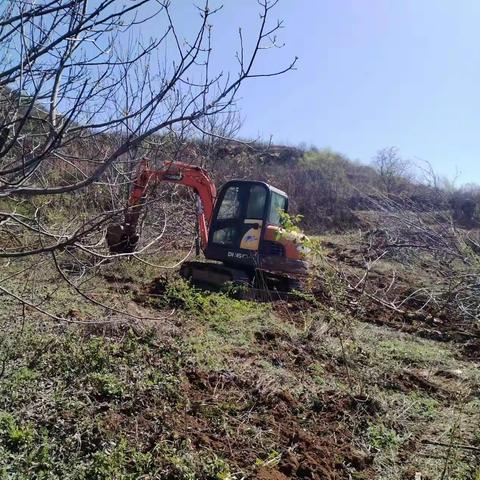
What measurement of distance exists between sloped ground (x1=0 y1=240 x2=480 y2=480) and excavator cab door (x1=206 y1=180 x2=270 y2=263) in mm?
2470

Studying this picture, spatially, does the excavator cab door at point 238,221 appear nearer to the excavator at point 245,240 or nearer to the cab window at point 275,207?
the excavator at point 245,240

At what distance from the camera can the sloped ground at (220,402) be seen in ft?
10.0

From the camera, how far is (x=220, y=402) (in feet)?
12.7

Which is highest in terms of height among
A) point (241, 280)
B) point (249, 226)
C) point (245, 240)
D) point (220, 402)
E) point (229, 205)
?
point (229, 205)

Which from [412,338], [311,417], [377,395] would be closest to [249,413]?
[311,417]

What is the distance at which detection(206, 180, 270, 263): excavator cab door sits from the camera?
27.8ft

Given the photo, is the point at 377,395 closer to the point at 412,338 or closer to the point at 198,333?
the point at 198,333

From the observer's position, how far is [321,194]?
25562 mm

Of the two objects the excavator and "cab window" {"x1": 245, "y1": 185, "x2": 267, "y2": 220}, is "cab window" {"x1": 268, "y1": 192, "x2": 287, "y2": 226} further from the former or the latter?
"cab window" {"x1": 245, "y1": 185, "x2": 267, "y2": 220}

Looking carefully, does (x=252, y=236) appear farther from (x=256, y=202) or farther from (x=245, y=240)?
(x=256, y=202)

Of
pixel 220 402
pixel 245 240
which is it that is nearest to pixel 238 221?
pixel 245 240

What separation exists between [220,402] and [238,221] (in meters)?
4.96

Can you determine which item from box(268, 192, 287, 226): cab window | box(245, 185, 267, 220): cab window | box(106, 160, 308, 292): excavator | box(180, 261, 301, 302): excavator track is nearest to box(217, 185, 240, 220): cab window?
box(106, 160, 308, 292): excavator

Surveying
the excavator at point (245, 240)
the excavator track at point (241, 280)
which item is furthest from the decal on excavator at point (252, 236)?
the excavator track at point (241, 280)
